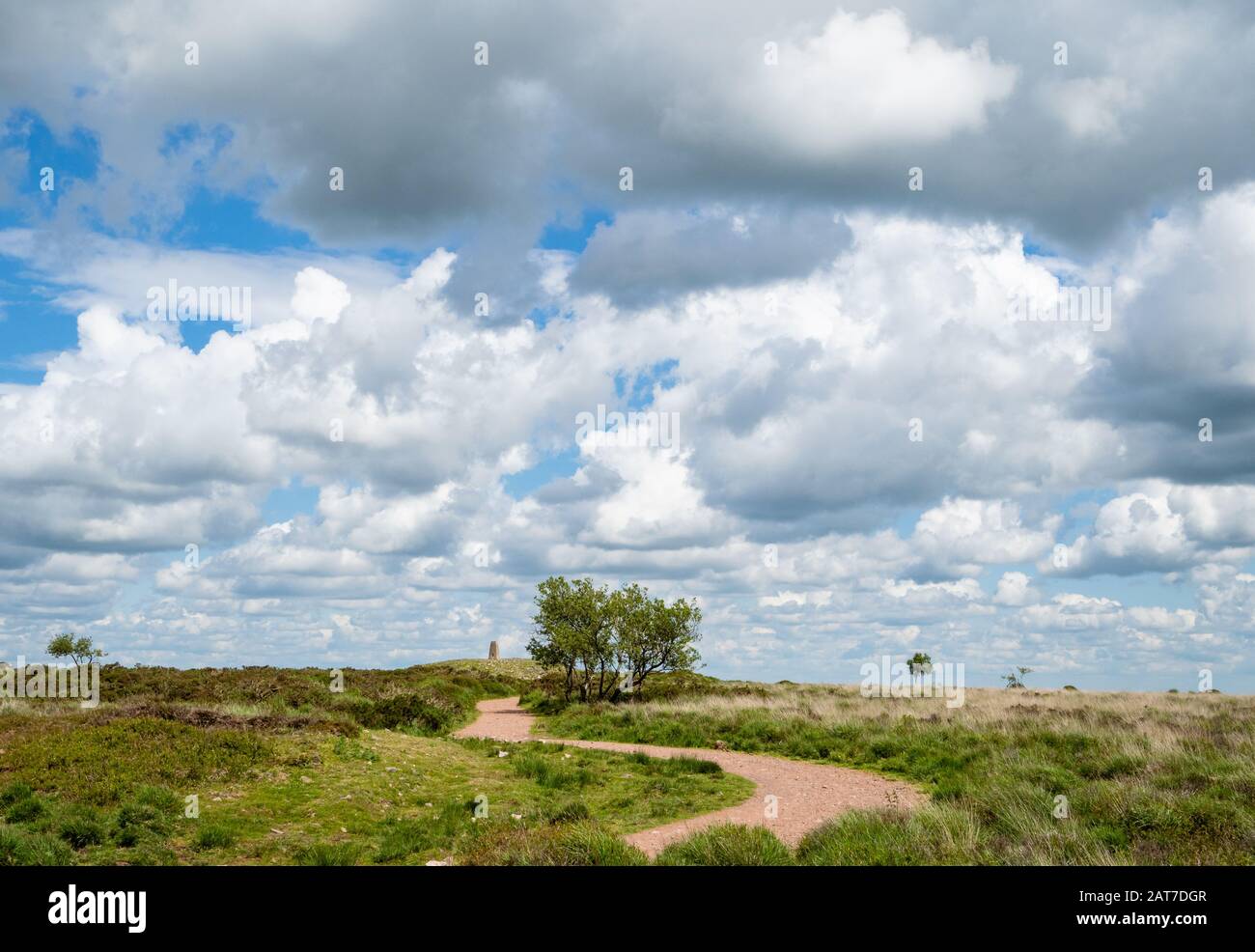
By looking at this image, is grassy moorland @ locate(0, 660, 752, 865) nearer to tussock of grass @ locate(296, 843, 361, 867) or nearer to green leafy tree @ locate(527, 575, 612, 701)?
tussock of grass @ locate(296, 843, 361, 867)

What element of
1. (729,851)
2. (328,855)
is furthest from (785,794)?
(328,855)

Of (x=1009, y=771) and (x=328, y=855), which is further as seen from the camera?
(x=1009, y=771)

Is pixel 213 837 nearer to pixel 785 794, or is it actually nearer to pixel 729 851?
pixel 729 851

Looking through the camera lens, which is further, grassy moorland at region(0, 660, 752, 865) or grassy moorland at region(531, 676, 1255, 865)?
grassy moorland at region(0, 660, 752, 865)

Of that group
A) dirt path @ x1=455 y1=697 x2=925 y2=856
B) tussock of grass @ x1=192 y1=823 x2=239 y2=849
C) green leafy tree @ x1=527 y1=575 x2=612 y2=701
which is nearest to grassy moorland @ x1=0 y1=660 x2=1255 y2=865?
tussock of grass @ x1=192 y1=823 x2=239 y2=849

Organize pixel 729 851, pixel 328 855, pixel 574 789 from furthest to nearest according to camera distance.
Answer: pixel 574 789, pixel 328 855, pixel 729 851

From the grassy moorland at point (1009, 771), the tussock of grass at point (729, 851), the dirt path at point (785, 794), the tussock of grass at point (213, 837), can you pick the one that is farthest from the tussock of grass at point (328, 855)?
the grassy moorland at point (1009, 771)

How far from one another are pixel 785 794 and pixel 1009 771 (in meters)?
5.13

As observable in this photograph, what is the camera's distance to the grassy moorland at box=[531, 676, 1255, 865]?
12117mm

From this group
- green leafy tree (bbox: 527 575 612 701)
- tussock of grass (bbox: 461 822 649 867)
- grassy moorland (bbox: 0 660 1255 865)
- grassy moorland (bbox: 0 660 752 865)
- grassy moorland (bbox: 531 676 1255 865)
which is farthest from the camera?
green leafy tree (bbox: 527 575 612 701)

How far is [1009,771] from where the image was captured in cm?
1923

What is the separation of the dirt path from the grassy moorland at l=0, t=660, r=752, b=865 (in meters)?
0.70
